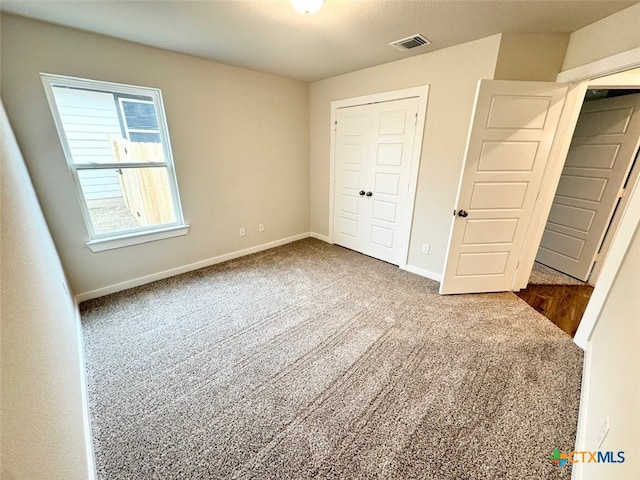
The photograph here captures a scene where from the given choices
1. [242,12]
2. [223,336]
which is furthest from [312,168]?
[223,336]

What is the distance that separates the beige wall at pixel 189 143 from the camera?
80.4 inches

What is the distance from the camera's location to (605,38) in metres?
1.85

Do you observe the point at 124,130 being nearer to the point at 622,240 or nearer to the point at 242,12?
the point at 242,12

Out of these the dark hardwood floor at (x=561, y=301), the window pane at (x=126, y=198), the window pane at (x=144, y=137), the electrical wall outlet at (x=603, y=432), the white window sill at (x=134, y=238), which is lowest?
the dark hardwood floor at (x=561, y=301)

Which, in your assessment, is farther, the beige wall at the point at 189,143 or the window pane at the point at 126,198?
the window pane at the point at 126,198

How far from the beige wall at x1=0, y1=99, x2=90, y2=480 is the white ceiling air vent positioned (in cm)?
289

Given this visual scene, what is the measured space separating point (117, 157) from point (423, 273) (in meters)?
3.62

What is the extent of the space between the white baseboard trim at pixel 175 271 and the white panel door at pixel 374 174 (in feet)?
3.83

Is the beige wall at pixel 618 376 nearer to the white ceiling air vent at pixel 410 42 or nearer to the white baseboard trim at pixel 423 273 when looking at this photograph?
the white baseboard trim at pixel 423 273

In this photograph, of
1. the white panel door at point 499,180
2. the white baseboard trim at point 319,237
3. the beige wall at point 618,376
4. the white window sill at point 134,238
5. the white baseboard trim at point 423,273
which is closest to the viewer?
the beige wall at point 618,376

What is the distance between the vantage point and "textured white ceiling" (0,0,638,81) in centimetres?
175

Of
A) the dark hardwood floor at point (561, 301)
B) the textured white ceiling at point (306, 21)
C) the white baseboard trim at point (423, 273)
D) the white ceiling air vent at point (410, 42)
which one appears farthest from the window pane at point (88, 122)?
the dark hardwood floor at point (561, 301)

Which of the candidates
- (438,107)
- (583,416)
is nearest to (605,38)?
(438,107)

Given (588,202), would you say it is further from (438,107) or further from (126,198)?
(126,198)
